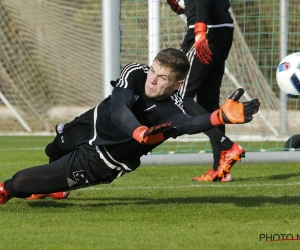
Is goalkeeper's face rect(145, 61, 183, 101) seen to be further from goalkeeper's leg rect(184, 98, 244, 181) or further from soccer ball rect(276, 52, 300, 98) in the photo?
soccer ball rect(276, 52, 300, 98)

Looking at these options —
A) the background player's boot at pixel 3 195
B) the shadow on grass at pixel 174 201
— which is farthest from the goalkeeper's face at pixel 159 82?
the background player's boot at pixel 3 195

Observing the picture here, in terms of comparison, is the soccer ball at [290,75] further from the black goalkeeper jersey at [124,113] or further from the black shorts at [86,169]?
the black shorts at [86,169]

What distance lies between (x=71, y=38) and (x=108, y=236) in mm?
10867

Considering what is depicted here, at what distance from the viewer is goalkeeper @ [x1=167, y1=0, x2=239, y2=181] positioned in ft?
24.8

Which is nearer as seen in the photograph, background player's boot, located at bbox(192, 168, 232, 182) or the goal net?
background player's boot, located at bbox(192, 168, 232, 182)

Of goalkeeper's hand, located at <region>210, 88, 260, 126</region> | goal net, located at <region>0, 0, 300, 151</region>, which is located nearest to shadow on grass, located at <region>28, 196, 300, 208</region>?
goalkeeper's hand, located at <region>210, 88, 260, 126</region>

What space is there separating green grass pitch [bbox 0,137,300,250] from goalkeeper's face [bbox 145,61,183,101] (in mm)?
817

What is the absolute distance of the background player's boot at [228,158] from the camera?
24.3ft

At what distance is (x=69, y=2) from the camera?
1481 cm

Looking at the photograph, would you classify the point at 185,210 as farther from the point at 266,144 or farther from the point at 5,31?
the point at 5,31

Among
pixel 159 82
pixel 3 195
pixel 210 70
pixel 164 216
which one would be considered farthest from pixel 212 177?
pixel 159 82

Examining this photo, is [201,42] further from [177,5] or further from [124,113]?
[124,113]

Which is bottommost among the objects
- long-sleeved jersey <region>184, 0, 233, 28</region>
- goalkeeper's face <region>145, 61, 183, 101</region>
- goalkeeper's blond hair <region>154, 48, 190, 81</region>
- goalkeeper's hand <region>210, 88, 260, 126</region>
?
goalkeeper's hand <region>210, 88, 260, 126</region>

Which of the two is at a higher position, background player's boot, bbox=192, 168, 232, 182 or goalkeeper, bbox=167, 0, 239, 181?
goalkeeper, bbox=167, 0, 239, 181
